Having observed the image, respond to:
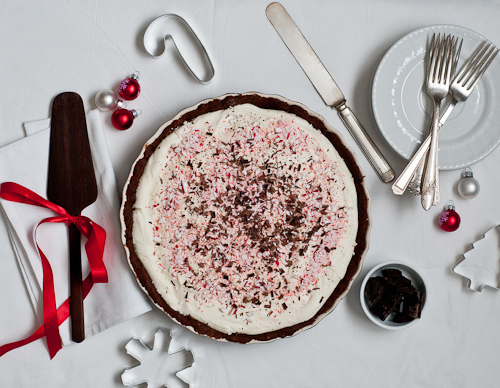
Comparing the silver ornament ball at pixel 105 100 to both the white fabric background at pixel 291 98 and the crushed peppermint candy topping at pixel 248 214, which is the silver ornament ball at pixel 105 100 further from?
the crushed peppermint candy topping at pixel 248 214

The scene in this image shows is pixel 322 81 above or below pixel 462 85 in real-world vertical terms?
below

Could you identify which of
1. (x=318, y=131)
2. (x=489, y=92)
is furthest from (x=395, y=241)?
(x=489, y=92)

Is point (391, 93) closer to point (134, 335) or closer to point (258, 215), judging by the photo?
point (258, 215)

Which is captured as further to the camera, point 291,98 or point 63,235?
point 291,98

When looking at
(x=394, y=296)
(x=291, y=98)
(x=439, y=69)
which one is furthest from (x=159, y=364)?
(x=439, y=69)

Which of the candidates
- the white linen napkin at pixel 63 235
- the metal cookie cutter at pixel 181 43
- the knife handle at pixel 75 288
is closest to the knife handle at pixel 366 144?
the metal cookie cutter at pixel 181 43

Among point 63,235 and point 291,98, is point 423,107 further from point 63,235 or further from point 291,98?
point 63,235
